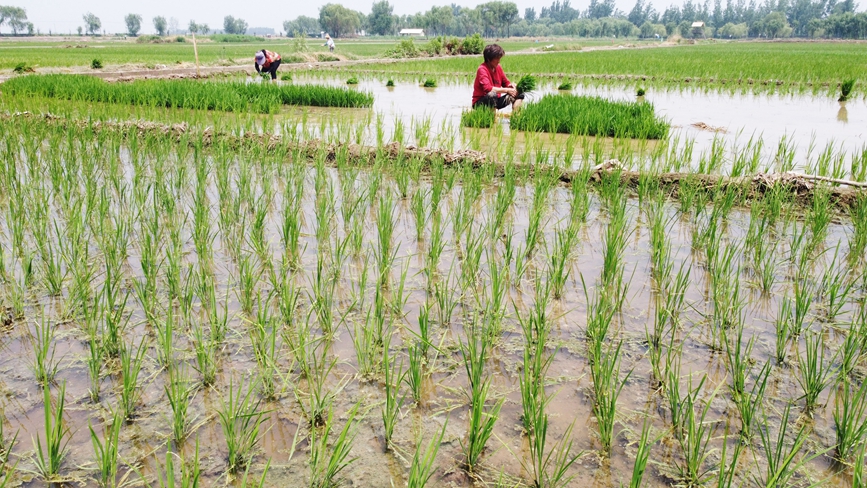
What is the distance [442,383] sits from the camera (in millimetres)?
1859

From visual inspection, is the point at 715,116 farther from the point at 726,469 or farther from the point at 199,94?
the point at 726,469

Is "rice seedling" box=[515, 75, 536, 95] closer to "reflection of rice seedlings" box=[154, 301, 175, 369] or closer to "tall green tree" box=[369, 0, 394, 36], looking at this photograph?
"reflection of rice seedlings" box=[154, 301, 175, 369]

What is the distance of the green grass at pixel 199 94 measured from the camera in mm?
7474

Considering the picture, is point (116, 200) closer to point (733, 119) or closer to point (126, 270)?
point (126, 270)

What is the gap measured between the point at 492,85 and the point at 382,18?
312ft

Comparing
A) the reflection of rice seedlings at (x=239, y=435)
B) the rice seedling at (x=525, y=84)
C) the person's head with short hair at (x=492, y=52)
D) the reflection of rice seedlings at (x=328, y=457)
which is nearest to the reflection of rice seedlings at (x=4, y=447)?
the reflection of rice seedlings at (x=239, y=435)

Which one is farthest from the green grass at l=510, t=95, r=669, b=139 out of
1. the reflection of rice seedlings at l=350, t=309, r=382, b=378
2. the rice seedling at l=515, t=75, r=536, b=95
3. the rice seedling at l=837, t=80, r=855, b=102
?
the rice seedling at l=837, t=80, r=855, b=102

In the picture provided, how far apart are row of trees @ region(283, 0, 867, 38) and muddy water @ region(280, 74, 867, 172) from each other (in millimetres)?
57718

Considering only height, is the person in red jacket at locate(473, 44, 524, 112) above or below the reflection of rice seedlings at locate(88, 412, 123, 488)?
above

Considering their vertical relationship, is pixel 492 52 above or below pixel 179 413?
above

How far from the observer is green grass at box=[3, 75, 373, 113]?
24.5ft

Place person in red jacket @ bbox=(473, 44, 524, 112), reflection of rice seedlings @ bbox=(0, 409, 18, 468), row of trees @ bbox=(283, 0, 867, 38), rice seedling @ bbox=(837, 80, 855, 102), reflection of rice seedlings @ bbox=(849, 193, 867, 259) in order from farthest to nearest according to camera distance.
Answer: row of trees @ bbox=(283, 0, 867, 38)
rice seedling @ bbox=(837, 80, 855, 102)
person in red jacket @ bbox=(473, 44, 524, 112)
reflection of rice seedlings @ bbox=(849, 193, 867, 259)
reflection of rice seedlings @ bbox=(0, 409, 18, 468)

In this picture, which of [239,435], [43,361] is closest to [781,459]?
[239,435]

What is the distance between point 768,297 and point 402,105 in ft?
23.0
